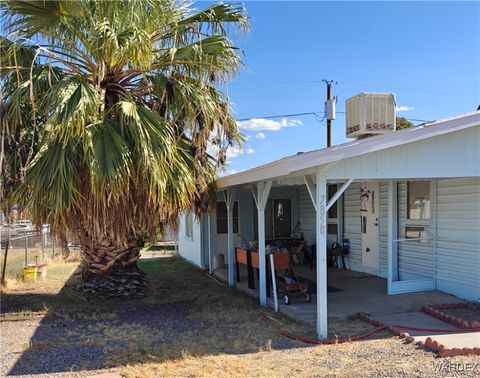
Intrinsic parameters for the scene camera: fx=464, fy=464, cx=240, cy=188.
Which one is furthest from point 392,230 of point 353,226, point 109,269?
point 109,269

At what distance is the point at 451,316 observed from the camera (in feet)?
22.1

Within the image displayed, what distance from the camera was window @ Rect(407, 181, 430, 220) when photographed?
8906 millimetres

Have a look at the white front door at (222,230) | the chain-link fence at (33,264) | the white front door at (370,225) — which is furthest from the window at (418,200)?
the chain-link fence at (33,264)

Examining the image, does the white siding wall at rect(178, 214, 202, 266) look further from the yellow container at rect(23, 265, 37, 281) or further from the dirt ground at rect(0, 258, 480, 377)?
the dirt ground at rect(0, 258, 480, 377)

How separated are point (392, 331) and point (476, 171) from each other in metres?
2.68

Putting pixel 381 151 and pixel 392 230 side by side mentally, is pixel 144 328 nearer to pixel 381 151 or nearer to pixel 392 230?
pixel 381 151

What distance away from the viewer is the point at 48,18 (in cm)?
780

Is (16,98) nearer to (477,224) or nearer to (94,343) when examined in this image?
(94,343)

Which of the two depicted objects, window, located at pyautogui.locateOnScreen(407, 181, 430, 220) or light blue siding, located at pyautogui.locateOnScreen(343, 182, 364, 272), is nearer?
window, located at pyautogui.locateOnScreen(407, 181, 430, 220)

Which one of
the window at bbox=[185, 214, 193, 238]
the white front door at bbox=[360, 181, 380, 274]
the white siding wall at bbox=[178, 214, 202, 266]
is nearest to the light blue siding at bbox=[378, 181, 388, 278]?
the white front door at bbox=[360, 181, 380, 274]

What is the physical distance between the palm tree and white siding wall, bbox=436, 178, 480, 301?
421 cm

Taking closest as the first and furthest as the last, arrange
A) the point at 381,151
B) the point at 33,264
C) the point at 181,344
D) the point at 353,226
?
the point at 181,344, the point at 381,151, the point at 353,226, the point at 33,264

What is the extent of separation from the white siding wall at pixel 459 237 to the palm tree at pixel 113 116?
13.8 feet

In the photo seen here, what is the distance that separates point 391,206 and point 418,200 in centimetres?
72
